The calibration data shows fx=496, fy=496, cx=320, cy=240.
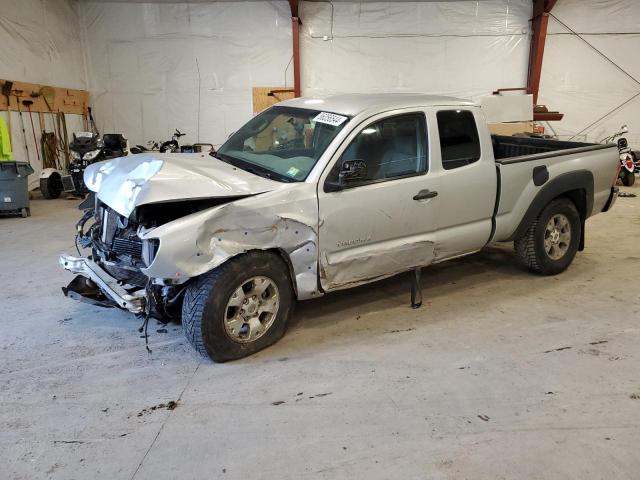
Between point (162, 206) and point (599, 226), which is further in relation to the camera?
point (599, 226)

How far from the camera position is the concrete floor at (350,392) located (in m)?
2.36

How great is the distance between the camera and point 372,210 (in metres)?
3.53

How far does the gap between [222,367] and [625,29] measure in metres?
13.0

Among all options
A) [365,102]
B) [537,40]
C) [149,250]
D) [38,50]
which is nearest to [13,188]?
[38,50]

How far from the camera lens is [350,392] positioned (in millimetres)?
2930

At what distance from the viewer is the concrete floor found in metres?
2.36

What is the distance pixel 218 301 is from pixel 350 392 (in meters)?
0.97

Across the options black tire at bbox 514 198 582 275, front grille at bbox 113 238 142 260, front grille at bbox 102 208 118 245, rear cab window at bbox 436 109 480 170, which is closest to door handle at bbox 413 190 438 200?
rear cab window at bbox 436 109 480 170

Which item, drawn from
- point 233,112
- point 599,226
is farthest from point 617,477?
point 233,112

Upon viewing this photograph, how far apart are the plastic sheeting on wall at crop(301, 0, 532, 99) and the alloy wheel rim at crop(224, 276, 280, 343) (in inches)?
381

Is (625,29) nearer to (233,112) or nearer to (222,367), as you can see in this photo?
(233,112)

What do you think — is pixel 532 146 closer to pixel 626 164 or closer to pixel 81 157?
pixel 626 164

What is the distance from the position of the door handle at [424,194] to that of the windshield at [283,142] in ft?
2.52

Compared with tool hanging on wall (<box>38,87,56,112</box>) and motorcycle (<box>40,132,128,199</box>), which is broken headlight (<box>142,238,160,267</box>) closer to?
motorcycle (<box>40,132,128,199</box>)
